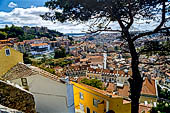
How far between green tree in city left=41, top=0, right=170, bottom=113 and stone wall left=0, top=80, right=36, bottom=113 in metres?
3.05

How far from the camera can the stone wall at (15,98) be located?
354 cm

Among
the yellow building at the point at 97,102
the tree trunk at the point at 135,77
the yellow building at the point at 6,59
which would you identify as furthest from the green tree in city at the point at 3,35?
the tree trunk at the point at 135,77

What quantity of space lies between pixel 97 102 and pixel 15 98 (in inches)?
262

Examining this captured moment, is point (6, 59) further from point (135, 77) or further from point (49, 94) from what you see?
point (135, 77)

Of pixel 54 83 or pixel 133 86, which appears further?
pixel 54 83

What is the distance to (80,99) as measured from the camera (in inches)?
422

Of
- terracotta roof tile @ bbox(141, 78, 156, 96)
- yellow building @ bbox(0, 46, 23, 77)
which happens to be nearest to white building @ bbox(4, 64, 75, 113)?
yellow building @ bbox(0, 46, 23, 77)

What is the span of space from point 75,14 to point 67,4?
0.64 metres

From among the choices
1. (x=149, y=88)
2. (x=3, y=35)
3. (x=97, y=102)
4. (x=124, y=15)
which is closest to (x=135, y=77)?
(x=124, y=15)

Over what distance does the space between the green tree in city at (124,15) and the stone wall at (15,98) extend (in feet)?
10.0

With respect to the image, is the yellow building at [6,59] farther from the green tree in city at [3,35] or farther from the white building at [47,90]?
the green tree in city at [3,35]

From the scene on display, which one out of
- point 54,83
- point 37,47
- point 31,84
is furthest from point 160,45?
point 37,47

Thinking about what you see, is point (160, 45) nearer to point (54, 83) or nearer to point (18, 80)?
point (54, 83)

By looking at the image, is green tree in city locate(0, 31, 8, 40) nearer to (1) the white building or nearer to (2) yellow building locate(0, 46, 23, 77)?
(2) yellow building locate(0, 46, 23, 77)
